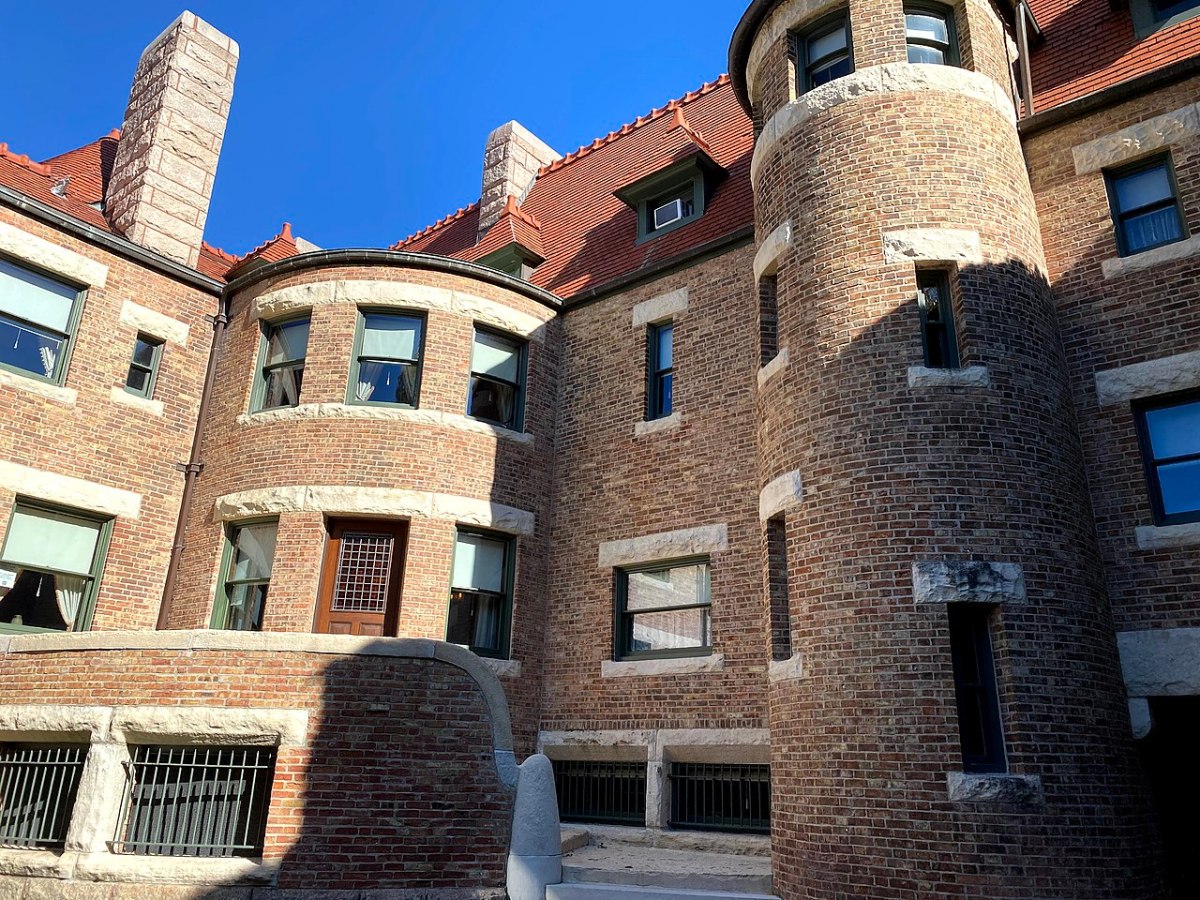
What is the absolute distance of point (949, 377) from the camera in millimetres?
9352

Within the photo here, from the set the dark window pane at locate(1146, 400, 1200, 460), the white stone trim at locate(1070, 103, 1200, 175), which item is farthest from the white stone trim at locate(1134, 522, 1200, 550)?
the white stone trim at locate(1070, 103, 1200, 175)

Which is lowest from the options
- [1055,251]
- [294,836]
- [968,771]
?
[294,836]

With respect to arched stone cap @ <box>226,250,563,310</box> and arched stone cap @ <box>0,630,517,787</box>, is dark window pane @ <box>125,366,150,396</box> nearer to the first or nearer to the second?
arched stone cap @ <box>226,250,563,310</box>

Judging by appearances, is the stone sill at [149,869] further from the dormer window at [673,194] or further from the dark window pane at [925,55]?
the dark window pane at [925,55]

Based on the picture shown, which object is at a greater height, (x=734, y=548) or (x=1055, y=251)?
(x=1055, y=251)

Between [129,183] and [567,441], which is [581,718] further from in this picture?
[129,183]

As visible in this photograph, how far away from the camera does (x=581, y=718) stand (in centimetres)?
1240

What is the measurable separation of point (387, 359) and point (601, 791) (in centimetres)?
699

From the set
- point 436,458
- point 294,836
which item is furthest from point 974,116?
point 294,836

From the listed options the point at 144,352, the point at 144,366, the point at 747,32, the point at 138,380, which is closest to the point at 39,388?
the point at 138,380

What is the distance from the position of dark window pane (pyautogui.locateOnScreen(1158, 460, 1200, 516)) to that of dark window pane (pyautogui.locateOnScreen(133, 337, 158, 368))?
14006 millimetres

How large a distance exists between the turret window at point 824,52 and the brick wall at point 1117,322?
2.77 metres

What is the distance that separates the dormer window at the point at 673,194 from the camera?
14.7 metres

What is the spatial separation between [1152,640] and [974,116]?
6324mm
